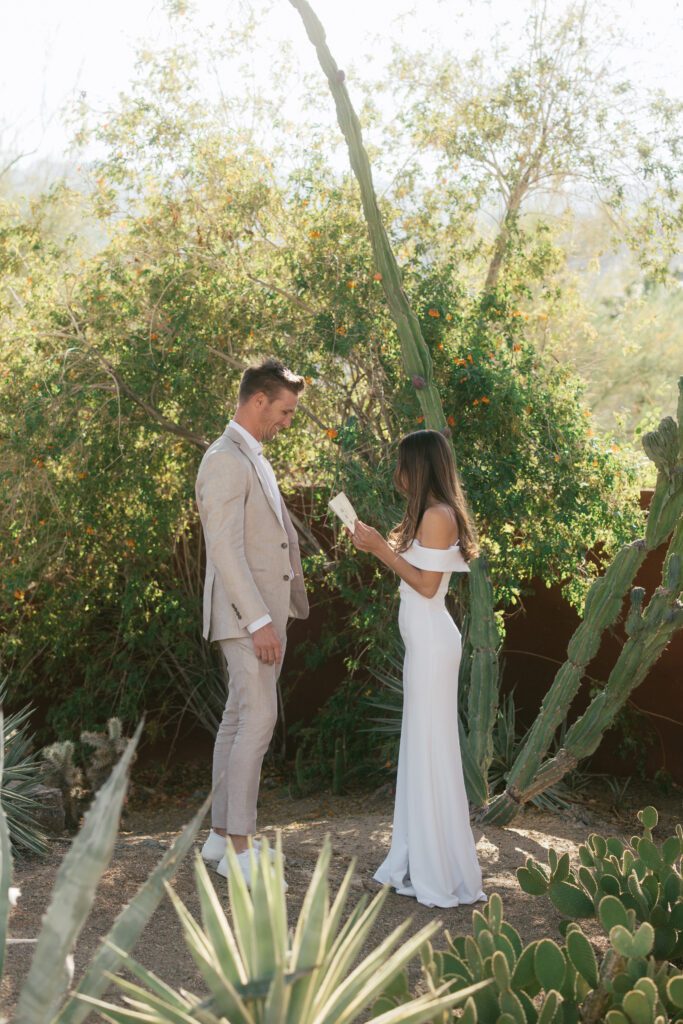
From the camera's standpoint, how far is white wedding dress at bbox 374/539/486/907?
4477 mm

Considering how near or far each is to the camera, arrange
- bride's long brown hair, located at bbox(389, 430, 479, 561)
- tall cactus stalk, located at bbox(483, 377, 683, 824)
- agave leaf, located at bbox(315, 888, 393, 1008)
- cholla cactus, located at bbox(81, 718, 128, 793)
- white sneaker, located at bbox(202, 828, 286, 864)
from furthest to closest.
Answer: cholla cactus, located at bbox(81, 718, 128, 793) < tall cactus stalk, located at bbox(483, 377, 683, 824) < white sneaker, located at bbox(202, 828, 286, 864) < bride's long brown hair, located at bbox(389, 430, 479, 561) < agave leaf, located at bbox(315, 888, 393, 1008)

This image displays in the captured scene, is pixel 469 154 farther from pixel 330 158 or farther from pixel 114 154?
pixel 114 154

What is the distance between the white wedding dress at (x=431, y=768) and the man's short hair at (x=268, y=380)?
0.87 meters

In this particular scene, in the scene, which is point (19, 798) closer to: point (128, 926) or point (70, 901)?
point (128, 926)

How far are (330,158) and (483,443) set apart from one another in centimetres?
245

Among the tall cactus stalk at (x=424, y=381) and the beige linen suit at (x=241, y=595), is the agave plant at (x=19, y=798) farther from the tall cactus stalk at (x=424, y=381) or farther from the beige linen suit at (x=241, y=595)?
the tall cactus stalk at (x=424, y=381)

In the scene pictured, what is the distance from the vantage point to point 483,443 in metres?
6.58

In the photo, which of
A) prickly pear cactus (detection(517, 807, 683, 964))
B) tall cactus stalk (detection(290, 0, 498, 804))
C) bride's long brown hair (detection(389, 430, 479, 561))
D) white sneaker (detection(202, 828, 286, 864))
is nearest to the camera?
prickly pear cactus (detection(517, 807, 683, 964))

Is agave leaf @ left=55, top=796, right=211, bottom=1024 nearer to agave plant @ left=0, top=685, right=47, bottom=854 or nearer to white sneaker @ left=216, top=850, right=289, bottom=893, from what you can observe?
white sneaker @ left=216, top=850, right=289, bottom=893

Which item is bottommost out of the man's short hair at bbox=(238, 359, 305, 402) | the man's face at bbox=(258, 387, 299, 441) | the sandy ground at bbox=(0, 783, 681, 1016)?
the sandy ground at bbox=(0, 783, 681, 1016)

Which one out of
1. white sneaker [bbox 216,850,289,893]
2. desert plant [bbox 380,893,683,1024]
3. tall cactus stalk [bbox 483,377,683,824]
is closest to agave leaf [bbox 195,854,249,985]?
desert plant [bbox 380,893,683,1024]

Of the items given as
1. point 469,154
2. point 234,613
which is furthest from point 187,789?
point 469,154

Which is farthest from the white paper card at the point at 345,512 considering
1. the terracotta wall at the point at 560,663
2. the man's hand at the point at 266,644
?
the terracotta wall at the point at 560,663

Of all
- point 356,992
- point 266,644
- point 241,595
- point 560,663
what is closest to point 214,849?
point 266,644
